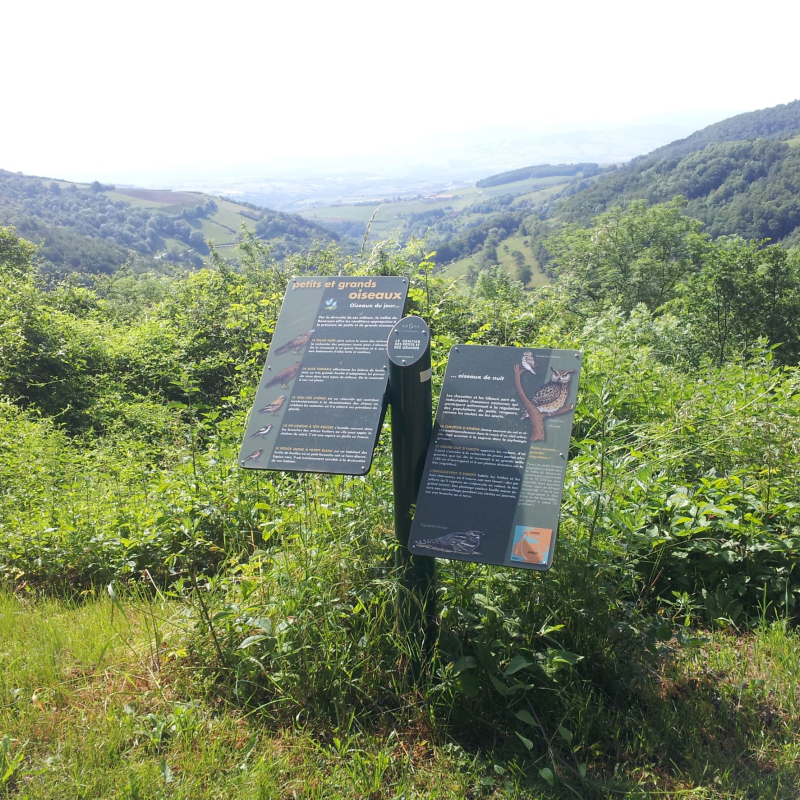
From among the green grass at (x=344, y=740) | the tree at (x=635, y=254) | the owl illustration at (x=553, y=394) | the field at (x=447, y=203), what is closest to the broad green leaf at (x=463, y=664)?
the green grass at (x=344, y=740)

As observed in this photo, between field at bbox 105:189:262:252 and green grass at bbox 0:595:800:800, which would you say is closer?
green grass at bbox 0:595:800:800

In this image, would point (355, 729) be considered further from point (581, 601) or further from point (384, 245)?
point (384, 245)

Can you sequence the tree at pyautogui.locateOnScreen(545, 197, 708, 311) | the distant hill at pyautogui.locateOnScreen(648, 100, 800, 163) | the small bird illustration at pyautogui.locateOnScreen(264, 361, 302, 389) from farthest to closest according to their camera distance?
the distant hill at pyautogui.locateOnScreen(648, 100, 800, 163) < the tree at pyautogui.locateOnScreen(545, 197, 708, 311) < the small bird illustration at pyautogui.locateOnScreen(264, 361, 302, 389)

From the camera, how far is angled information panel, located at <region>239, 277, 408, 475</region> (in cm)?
217

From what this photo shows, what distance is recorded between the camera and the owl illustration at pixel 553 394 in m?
2.10

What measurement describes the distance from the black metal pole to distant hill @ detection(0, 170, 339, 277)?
6818 cm

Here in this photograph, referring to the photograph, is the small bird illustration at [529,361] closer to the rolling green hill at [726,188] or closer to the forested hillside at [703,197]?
the forested hillside at [703,197]

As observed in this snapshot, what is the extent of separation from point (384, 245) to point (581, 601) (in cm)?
641

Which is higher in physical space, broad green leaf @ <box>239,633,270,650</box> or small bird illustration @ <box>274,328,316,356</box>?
small bird illustration @ <box>274,328,316,356</box>

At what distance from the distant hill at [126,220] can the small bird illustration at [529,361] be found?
68259 millimetres

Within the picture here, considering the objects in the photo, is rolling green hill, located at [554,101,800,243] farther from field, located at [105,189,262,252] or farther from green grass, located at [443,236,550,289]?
field, located at [105,189,262,252]

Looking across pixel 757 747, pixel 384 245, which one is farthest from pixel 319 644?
pixel 384 245

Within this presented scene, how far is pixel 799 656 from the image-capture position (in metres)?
2.29

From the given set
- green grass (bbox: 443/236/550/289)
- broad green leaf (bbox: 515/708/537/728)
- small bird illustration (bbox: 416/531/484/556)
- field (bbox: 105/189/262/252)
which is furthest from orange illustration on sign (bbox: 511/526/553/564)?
field (bbox: 105/189/262/252)
